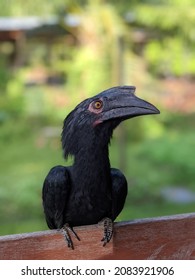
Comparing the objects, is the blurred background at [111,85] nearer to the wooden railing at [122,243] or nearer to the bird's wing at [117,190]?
the bird's wing at [117,190]

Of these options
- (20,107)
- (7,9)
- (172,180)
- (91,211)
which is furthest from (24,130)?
→ (91,211)

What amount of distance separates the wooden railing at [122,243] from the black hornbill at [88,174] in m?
0.06

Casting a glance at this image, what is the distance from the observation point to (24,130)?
7.72m

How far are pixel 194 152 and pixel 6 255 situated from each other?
596 cm

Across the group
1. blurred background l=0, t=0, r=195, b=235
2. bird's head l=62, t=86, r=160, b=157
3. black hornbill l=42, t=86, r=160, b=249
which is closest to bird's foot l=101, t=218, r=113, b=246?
black hornbill l=42, t=86, r=160, b=249

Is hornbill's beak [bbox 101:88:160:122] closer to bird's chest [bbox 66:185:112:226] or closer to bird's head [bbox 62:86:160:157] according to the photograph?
bird's head [bbox 62:86:160:157]

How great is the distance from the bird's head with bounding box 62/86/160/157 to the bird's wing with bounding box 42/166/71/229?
0.20 feet

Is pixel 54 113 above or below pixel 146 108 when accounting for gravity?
above

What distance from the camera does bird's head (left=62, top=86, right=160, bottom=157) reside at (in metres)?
1.30

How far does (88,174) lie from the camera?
1.42 m

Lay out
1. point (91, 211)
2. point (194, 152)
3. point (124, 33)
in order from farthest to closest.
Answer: point (194, 152) → point (124, 33) → point (91, 211)

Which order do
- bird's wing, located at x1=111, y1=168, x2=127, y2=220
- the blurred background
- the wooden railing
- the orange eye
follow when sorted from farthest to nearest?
the blurred background → bird's wing, located at x1=111, y1=168, x2=127, y2=220 → the orange eye → the wooden railing

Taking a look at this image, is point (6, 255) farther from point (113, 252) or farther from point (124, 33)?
point (124, 33)

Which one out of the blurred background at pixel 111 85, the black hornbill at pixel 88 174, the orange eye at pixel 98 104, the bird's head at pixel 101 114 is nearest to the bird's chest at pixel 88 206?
the black hornbill at pixel 88 174
